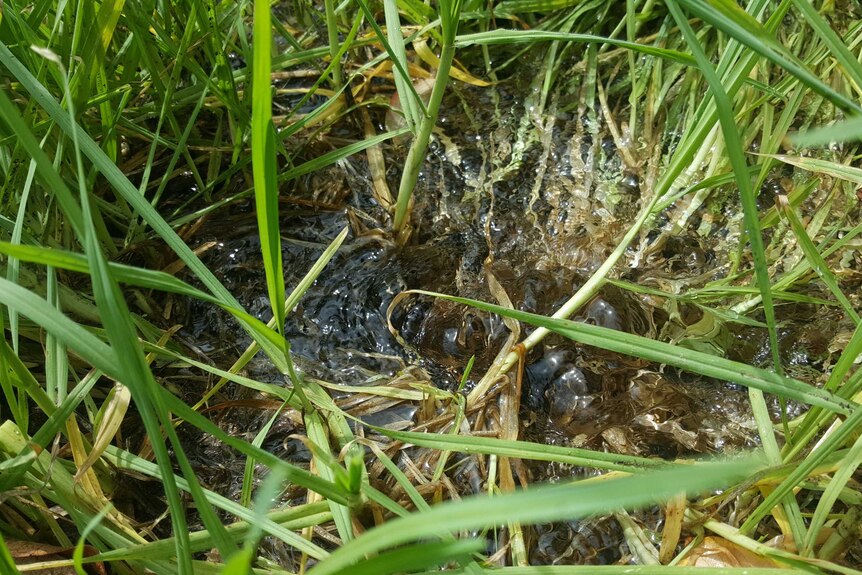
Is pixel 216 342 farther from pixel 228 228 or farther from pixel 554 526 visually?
pixel 554 526

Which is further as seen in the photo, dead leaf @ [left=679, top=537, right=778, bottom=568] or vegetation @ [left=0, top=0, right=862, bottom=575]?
dead leaf @ [left=679, top=537, right=778, bottom=568]

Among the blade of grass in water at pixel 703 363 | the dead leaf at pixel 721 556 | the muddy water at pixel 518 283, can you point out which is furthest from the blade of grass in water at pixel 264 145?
the dead leaf at pixel 721 556

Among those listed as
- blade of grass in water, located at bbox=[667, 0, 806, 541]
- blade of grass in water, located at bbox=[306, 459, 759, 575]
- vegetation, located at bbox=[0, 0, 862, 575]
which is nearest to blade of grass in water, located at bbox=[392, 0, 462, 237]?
vegetation, located at bbox=[0, 0, 862, 575]

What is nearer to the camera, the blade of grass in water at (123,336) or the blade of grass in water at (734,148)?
the blade of grass in water at (123,336)

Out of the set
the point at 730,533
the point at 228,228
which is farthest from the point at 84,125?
the point at 730,533

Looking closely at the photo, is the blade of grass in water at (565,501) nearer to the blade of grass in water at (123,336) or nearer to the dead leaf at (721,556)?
the blade of grass in water at (123,336)

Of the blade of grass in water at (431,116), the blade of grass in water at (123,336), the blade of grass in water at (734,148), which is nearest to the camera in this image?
the blade of grass in water at (123,336)

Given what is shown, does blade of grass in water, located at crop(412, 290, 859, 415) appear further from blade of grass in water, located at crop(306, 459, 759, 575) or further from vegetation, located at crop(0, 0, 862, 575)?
blade of grass in water, located at crop(306, 459, 759, 575)
